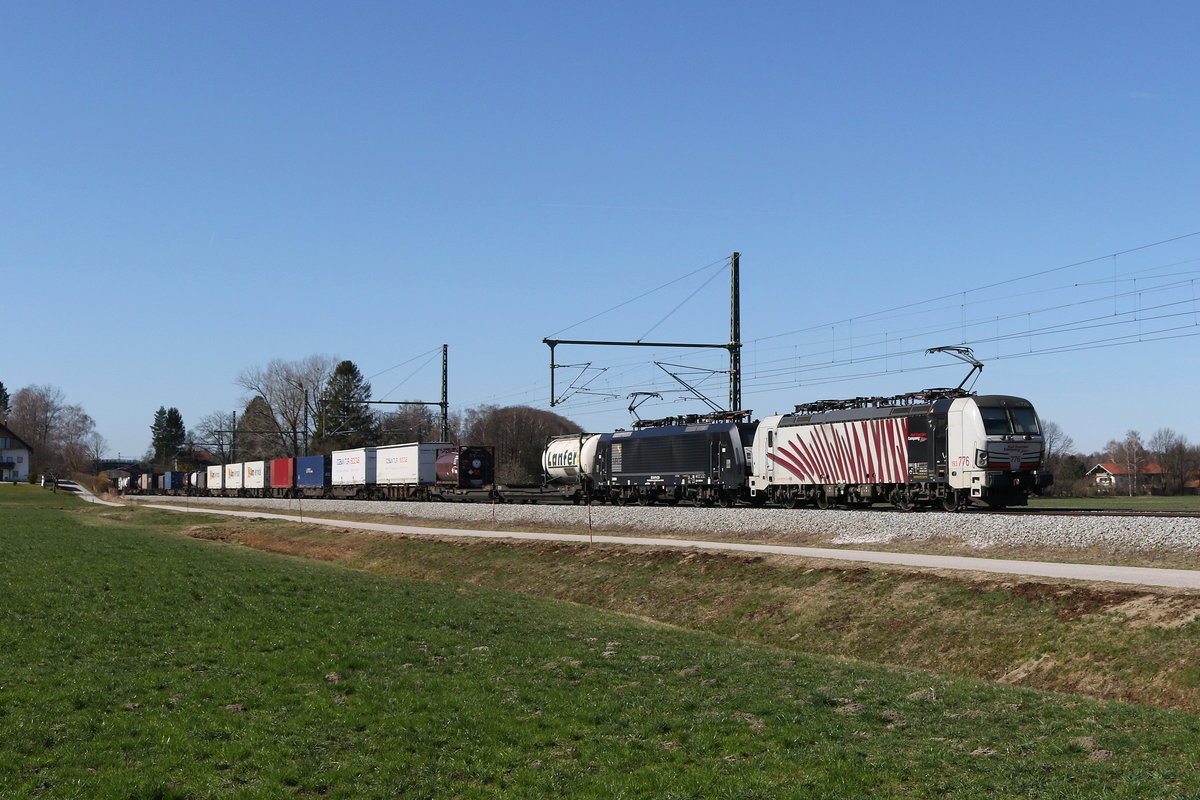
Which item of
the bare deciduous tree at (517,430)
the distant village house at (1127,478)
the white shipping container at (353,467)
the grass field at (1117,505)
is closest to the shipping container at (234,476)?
the white shipping container at (353,467)

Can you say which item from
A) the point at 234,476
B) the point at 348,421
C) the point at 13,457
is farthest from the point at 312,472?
the point at 13,457

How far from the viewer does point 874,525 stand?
3247 cm

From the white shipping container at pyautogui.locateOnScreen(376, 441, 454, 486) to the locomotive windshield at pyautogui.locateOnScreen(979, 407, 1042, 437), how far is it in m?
38.2

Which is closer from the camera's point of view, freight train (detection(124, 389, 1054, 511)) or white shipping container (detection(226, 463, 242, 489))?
freight train (detection(124, 389, 1054, 511))

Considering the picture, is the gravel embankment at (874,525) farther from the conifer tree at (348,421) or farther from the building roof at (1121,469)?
the building roof at (1121,469)

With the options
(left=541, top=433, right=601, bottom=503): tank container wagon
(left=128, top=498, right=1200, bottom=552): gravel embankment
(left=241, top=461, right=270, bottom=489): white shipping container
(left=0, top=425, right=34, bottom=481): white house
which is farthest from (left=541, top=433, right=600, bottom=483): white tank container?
(left=0, top=425, right=34, bottom=481): white house

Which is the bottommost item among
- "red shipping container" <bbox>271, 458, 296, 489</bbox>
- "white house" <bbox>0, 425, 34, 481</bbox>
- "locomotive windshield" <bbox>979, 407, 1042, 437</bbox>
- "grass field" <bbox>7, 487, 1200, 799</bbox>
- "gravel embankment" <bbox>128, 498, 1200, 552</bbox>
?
"grass field" <bbox>7, 487, 1200, 799</bbox>

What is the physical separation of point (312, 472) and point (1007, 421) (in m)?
58.7

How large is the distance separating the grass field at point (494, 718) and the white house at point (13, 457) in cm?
16148

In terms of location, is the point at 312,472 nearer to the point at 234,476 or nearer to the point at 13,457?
the point at 234,476

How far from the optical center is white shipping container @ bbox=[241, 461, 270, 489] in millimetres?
90188

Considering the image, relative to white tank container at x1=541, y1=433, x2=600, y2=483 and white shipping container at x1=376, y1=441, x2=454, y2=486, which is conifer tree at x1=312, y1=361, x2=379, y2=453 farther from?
white tank container at x1=541, y1=433, x2=600, y2=483

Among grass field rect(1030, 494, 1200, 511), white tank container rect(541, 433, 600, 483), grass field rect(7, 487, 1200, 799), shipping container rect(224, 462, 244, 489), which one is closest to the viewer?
grass field rect(7, 487, 1200, 799)

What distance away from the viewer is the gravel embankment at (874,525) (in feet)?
84.3
